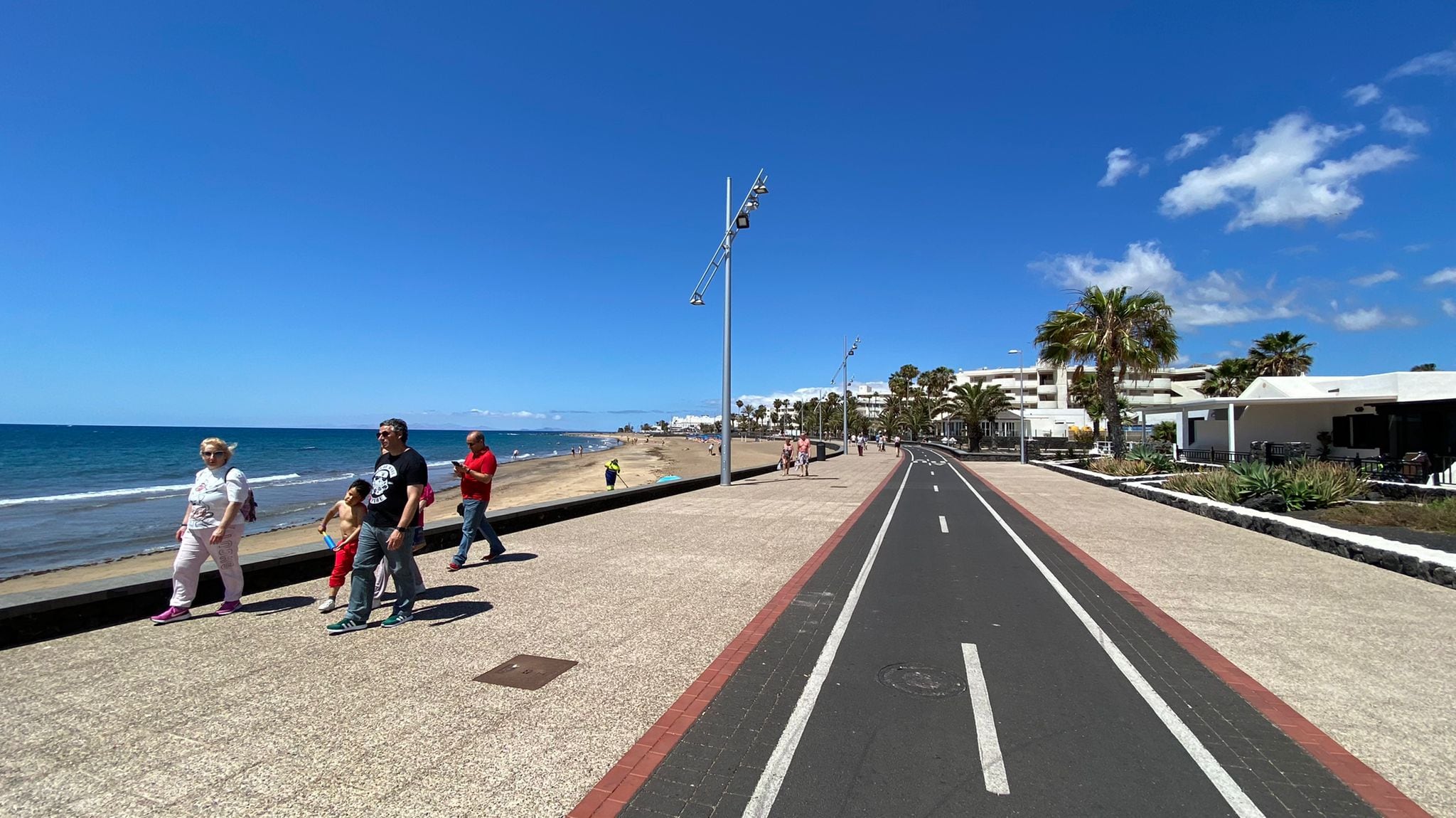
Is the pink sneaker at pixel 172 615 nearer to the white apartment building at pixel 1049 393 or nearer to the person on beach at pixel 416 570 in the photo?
the person on beach at pixel 416 570

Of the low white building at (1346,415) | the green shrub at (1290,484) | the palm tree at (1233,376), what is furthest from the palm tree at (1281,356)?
the green shrub at (1290,484)

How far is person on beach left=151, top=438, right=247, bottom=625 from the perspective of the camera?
545cm

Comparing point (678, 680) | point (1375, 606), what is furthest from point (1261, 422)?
point (678, 680)

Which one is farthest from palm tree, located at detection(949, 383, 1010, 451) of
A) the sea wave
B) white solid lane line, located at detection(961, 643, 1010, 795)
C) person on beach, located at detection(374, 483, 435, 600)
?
person on beach, located at detection(374, 483, 435, 600)

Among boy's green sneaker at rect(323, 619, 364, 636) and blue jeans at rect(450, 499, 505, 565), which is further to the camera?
blue jeans at rect(450, 499, 505, 565)

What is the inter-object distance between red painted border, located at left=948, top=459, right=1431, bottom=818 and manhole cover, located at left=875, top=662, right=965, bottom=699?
1.86 m

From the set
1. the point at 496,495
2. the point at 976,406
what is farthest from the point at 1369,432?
the point at 496,495

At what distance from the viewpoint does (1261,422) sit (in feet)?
89.2

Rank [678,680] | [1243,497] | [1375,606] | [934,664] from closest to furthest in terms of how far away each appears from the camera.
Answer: [678,680], [934,664], [1375,606], [1243,497]

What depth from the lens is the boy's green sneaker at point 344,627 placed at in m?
5.38

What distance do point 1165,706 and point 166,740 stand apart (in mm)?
5959

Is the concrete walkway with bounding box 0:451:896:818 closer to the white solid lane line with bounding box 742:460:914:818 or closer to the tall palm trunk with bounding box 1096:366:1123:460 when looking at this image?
the white solid lane line with bounding box 742:460:914:818

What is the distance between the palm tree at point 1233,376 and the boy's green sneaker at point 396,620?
159ft

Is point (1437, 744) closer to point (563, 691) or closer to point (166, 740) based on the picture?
point (563, 691)
